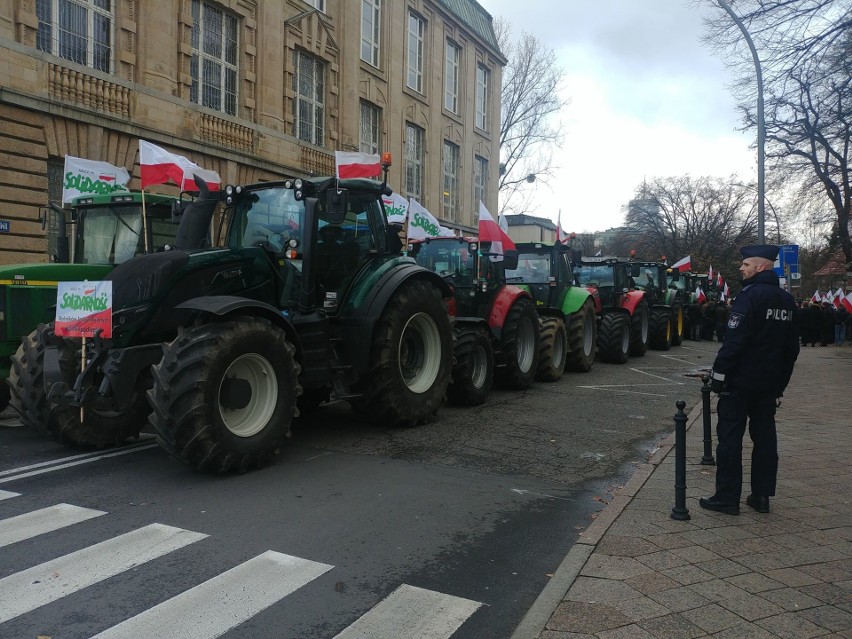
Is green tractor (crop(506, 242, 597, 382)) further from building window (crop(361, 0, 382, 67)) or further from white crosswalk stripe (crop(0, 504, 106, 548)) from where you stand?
building window (crop(361, 0, 382, 67))

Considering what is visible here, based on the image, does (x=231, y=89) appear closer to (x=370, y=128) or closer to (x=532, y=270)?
(x=370, y=128)

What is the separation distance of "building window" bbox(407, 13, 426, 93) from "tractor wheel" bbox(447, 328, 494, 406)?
19.6 meters

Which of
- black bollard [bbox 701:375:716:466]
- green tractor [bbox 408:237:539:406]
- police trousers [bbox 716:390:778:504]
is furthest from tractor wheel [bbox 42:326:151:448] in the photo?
black bollard [bbox 701:375:716:466]

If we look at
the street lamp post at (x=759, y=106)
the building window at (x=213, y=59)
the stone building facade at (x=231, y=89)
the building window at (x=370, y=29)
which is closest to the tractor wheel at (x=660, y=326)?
the street lamp post at (x=759, y=106)

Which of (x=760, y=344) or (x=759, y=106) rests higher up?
(x=759, y=106)

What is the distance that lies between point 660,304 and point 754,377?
17388 millimetres

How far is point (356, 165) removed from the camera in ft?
29.2

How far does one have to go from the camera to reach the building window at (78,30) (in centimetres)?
1419

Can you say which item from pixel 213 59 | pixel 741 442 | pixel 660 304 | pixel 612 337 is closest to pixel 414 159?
pixel 213 59

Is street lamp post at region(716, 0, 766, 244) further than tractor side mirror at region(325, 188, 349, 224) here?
Yes

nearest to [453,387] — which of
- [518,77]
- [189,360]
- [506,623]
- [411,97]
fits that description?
[189,360]

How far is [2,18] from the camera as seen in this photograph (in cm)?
1314

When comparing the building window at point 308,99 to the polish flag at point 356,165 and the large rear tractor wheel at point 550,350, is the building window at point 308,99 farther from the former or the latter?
the polish flag at point 356,165

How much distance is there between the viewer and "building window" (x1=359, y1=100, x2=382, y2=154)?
2448 centimetres
